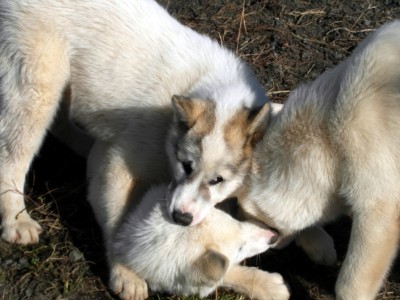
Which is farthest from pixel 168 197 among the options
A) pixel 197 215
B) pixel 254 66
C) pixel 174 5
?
pixel 174 5

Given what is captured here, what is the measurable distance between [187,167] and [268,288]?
2.97ft

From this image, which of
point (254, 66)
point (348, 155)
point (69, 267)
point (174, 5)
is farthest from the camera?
point (174, 5)

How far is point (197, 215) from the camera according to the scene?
4.27 metres

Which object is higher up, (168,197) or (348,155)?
(348,155)

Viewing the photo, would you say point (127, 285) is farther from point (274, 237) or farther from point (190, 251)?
point (274, 237)

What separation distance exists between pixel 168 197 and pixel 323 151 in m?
0.95

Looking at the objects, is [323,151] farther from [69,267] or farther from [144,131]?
[69,267]

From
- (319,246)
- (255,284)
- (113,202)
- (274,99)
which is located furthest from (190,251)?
(274,99)

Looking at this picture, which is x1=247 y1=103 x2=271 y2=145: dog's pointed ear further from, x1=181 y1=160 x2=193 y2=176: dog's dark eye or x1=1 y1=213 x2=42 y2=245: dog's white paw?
x1=1 y1=213 x2=42 y2=245: dog's white paw

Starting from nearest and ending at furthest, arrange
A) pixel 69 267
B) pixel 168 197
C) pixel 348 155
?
pixel 348 155, pixel 168 197, pixel 69 267

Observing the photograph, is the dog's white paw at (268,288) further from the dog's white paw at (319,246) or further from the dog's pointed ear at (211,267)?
the dog's pointed ear at (211,267)

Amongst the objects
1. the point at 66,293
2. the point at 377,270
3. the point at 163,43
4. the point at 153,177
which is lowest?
the point at 66,293

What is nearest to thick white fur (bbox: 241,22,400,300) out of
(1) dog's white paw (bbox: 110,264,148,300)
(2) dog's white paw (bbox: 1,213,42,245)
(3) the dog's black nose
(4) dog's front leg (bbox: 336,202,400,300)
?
(4) dog's front leg (bbox: 336,202,400,300)

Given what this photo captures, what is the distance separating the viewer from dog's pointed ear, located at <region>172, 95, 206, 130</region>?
173 inches
